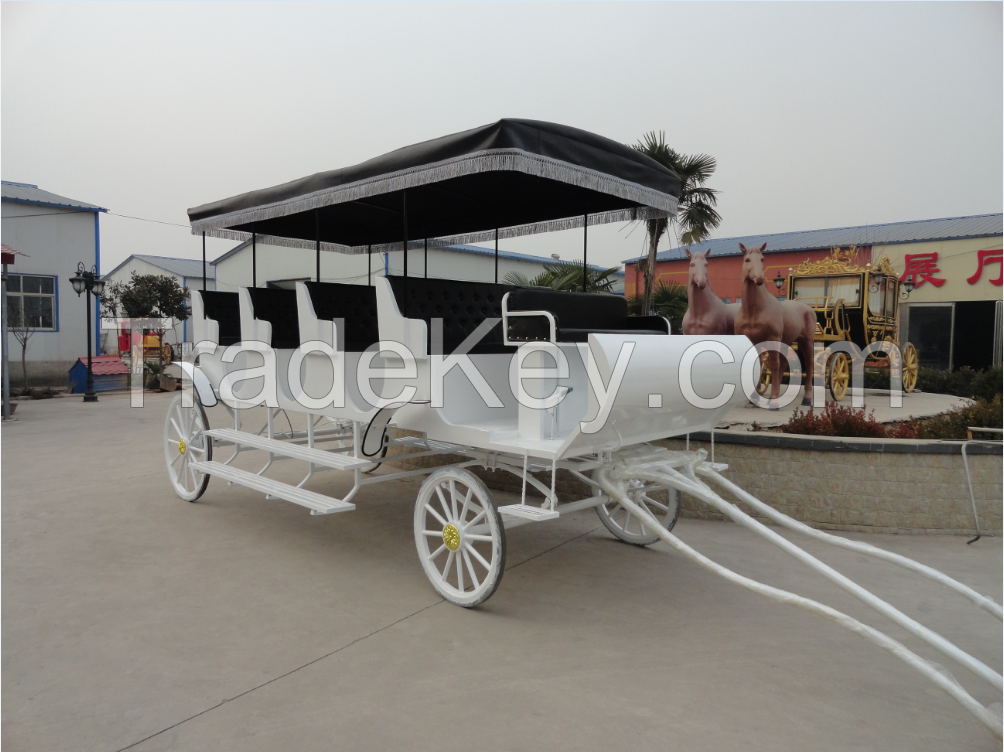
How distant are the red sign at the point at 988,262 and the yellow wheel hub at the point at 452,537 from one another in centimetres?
1655

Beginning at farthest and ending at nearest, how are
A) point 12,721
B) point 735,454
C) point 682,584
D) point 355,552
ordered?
point 735,454 < point 355,552 < point 682,584 < point 12,721

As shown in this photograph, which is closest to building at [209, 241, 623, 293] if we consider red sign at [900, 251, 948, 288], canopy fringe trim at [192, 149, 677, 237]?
red sign at [900, 251, 948, 288]

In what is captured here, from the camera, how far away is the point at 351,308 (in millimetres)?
5551

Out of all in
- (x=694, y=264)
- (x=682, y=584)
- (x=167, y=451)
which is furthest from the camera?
(x=694, y=264)

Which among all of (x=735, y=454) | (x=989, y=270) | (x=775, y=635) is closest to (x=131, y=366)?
(x=735, y=454)

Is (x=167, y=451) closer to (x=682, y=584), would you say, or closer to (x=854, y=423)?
(x=682, y=584)

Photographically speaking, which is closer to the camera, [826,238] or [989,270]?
[989,270]

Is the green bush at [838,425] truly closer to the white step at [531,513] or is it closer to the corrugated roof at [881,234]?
the white step at [531,513]

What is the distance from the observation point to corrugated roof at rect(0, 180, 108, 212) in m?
16.0

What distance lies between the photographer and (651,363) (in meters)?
3.14

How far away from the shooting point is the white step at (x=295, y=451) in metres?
3.89

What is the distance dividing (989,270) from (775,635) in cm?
1608

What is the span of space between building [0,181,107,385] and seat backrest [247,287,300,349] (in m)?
13.6

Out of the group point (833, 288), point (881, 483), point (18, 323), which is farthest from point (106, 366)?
point (881, 483)
